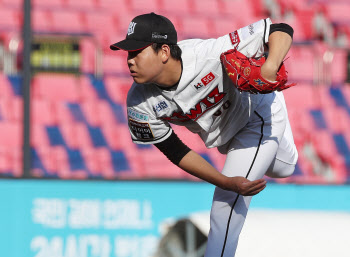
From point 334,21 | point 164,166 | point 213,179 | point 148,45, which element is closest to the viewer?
point 148,45

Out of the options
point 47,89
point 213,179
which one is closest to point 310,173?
point 47,89

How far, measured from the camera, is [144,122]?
11.3 ft

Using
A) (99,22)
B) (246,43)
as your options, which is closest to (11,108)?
(99,22)

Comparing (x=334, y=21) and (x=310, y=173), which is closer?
(x=310, y=173)

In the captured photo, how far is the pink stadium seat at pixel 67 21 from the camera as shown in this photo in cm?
786

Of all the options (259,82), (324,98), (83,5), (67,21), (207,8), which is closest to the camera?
(259,82)

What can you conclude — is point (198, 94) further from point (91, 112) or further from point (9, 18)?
point (9, 18)

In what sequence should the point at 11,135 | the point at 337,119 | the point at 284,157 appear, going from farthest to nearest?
the point at 337,119
the point at 11,135
the point at 284,157

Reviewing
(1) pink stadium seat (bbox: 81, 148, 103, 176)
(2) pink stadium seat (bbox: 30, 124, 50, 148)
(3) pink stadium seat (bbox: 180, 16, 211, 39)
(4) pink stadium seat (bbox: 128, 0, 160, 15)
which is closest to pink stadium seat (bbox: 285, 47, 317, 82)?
(3) pink stadium seat (bbox: 180, 16, 211, 39)

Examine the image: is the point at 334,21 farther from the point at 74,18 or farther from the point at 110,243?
the point at 110,243

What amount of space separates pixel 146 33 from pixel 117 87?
3894 mm

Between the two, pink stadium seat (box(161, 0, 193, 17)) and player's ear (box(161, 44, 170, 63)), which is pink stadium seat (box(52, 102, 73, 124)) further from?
player's ear (box(161, 44, 170, 63))

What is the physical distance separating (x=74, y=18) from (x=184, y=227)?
3.34m

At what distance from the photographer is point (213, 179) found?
11.2 feet
